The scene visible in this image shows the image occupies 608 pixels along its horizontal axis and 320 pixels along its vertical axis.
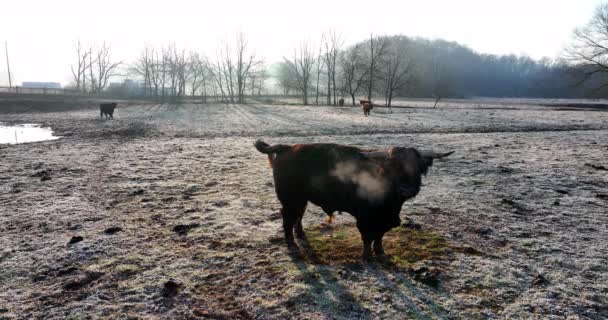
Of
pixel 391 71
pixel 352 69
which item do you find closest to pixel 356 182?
pixel 352 69

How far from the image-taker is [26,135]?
17.8 m

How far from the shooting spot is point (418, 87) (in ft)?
300

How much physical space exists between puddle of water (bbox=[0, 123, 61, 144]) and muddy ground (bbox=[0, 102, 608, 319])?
7.81 m

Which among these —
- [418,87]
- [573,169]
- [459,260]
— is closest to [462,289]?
[459,260]

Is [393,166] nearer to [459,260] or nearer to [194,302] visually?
[459,260]

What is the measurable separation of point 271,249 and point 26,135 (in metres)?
18.3

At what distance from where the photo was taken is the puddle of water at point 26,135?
16.1 metres

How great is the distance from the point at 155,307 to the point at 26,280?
1.78 meters

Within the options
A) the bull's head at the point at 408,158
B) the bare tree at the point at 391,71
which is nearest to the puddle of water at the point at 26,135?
the bull's head at the point at 408,158

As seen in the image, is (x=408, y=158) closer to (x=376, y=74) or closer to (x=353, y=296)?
(x=353, y=296)

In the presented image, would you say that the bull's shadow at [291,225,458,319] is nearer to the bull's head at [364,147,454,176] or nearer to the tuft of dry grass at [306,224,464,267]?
the tuft of dry grass at [306,224,464,267]

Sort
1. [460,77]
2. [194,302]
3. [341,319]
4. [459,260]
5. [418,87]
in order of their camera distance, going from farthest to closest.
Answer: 1. [460,77]
2. [418,87]
3. [459,260]
4. [194,302]
5. [341,319]

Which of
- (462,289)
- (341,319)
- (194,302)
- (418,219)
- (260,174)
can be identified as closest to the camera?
(341,319)

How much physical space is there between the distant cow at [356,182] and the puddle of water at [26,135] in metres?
15.7
